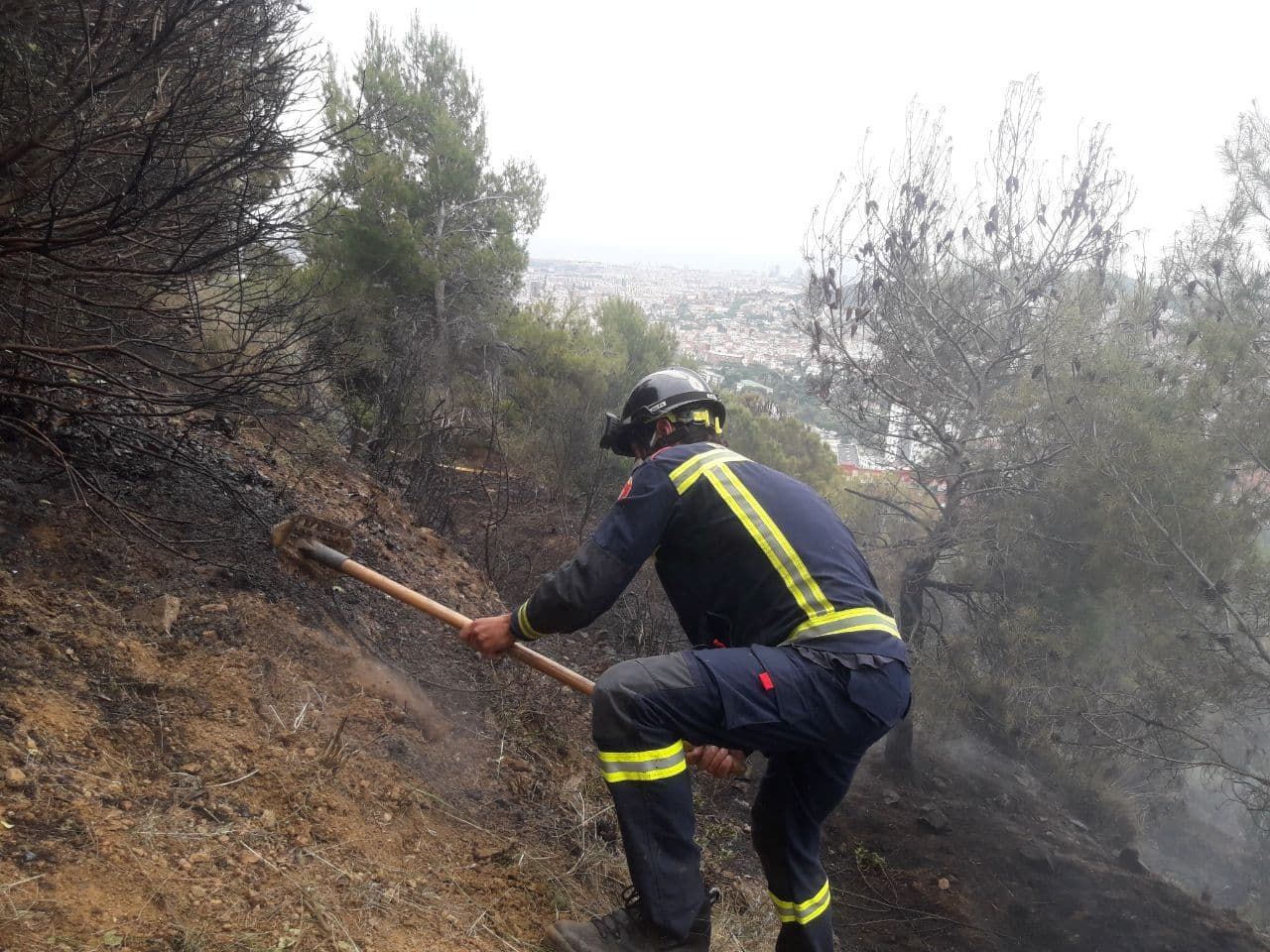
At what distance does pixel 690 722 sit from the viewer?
2420mm

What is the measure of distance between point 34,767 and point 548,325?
13.5 m

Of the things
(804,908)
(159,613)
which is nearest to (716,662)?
(804,908)

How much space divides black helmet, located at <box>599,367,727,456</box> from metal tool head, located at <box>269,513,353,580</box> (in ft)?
4.92

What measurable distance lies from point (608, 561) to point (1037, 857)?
809cm

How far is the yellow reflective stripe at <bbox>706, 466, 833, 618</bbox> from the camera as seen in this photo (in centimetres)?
249

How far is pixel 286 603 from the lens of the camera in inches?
151

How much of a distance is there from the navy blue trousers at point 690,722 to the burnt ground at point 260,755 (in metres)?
0.61

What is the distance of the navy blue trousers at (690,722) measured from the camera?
7.82 ft

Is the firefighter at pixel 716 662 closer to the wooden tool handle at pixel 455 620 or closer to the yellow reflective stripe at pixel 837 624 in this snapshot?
the yellow reflective stripe at pixel 837 624

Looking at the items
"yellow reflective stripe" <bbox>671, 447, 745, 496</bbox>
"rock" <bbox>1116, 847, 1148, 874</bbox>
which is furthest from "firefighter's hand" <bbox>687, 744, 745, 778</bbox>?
"rock" <bbox>1116, 847, 1148, 874</bbox>

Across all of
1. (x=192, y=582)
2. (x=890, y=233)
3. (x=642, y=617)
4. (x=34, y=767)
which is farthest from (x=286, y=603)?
(x=890, y=233)

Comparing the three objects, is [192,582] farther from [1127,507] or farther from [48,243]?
[1127,507]

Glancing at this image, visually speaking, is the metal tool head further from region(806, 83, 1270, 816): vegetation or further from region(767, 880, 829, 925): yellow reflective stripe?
region(806, 83, 1270, 816): vegetation

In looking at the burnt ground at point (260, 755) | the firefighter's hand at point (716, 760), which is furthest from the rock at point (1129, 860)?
the firefighter's hand at point (716, 760)
